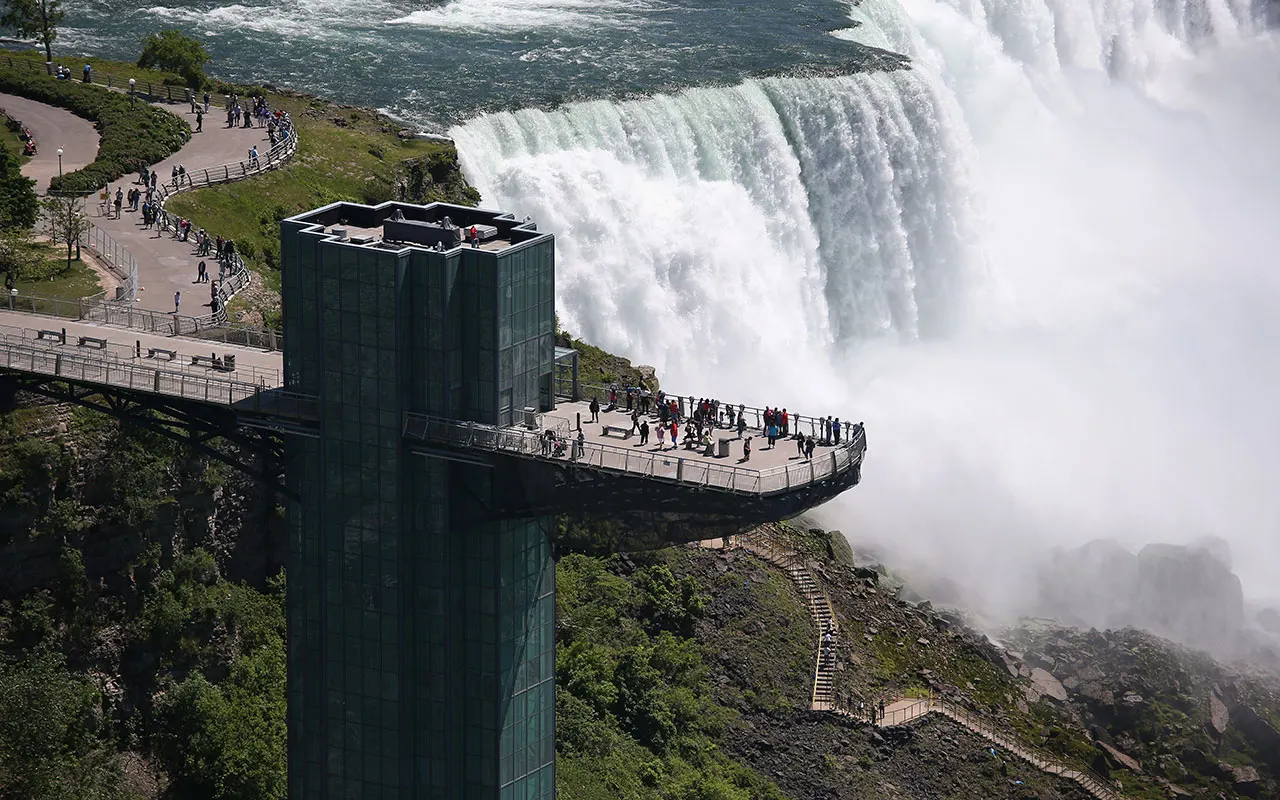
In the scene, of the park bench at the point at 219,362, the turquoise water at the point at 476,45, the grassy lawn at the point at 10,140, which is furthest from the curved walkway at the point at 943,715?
the turquoise water at the point at 476,45

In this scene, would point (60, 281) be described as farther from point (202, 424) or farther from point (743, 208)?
point (743, 208)

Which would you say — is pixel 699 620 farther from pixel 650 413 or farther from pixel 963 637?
pixel 650 413

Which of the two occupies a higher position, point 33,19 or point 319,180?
point 33,19

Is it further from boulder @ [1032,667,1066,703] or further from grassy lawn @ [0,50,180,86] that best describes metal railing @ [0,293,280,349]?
grassy lawn @ [0,50,180,86]

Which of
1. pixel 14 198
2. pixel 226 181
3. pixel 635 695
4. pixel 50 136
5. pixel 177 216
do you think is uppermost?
pixel 14 198

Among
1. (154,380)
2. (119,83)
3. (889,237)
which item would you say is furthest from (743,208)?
(154,380)

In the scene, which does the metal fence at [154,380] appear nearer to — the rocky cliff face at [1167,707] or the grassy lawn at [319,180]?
the grassy lawn at [319,180]

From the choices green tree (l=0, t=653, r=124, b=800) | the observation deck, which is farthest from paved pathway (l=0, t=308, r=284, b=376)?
green tree (l=0, t=653, r=124, b=800)
